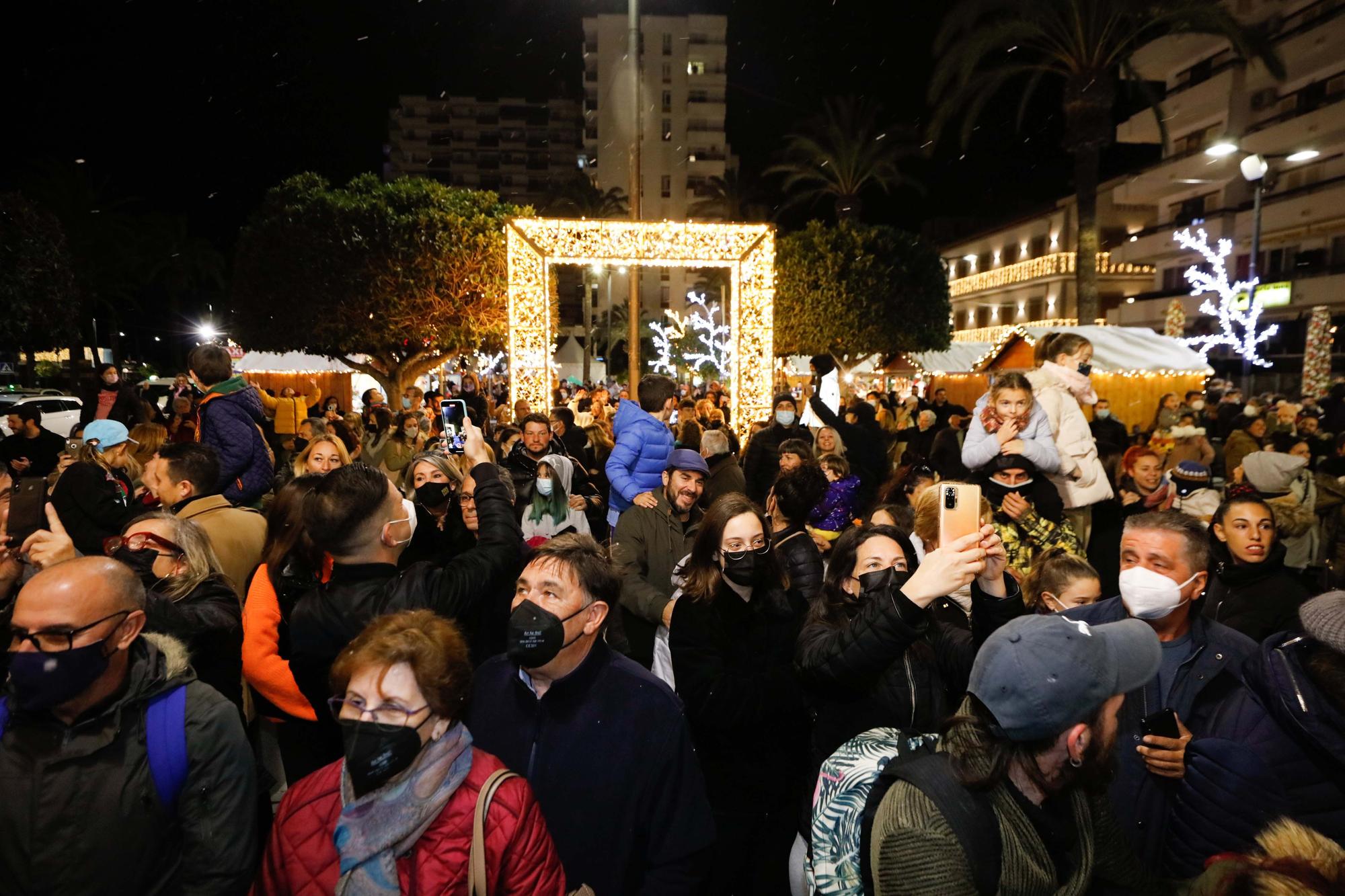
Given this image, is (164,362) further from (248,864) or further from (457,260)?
(248,864)

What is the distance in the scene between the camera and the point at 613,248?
12812mm

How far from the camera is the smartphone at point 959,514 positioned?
8.24ft

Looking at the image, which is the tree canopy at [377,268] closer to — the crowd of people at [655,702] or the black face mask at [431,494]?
the crowd of people at [655,702]

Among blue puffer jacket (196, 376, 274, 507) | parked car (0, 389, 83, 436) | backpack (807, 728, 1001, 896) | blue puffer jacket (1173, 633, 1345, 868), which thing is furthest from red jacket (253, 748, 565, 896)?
parked car (0, 389, 83, 436)

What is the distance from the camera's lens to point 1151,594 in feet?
9.16

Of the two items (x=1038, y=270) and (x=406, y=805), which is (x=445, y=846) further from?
(x=1038, y=270)

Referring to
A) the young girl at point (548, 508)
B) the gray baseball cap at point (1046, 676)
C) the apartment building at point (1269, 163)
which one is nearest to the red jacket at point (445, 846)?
the gray baseball cap at point (1046, 676)

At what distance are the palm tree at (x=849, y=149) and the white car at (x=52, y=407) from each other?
976 inches

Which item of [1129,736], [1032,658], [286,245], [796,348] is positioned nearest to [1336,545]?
[1129,736]

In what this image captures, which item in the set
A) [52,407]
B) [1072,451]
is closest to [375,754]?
[1072,451]

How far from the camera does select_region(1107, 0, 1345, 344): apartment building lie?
31688 mm

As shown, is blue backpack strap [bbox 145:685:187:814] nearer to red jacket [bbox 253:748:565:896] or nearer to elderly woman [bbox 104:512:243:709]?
red jacket [bbox 253:748:565:896]

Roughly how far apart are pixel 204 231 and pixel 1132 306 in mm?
57966

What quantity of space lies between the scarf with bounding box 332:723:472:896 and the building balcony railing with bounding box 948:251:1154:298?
46773 mm
